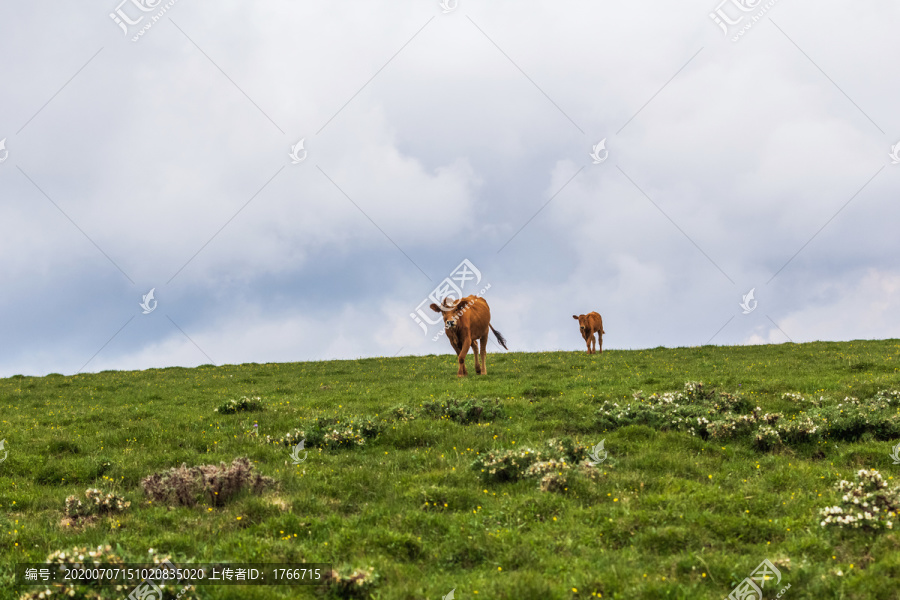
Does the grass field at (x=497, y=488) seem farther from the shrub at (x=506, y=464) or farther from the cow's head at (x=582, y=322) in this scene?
the cow's head at (x=582, y=322)

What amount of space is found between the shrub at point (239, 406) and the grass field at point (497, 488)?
0.78 ft

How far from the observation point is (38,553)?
9469 millimetres

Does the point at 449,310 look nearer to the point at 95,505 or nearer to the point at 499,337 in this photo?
the point at 499,337

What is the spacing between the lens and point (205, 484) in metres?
11.5

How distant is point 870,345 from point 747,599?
29.8 m

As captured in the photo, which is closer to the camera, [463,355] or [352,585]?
[352,585]

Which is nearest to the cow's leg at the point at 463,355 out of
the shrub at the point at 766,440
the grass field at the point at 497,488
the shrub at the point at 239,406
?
the grass field at the point at 497,488

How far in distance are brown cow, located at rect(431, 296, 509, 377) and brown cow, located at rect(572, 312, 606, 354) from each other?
1036 cm

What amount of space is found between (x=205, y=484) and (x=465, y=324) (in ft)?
51.7

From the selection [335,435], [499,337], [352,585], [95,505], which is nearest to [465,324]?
[499,337]

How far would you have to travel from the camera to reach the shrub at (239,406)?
18.5 meters

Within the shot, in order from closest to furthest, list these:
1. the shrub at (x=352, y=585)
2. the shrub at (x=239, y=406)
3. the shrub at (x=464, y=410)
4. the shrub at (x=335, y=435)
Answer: the shrub at (x=352, y=585)
the shrub at (x=335, y=435)
the shrub at (x=464, y=410)
the shrub at (x=239, y=406)

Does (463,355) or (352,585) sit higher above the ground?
(463,355)

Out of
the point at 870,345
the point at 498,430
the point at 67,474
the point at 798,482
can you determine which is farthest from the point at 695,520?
the point at 870,345
